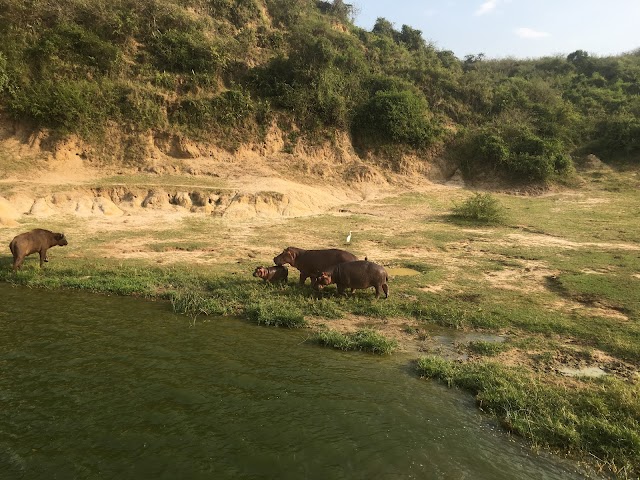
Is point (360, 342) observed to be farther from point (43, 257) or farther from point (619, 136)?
point (619, 136)

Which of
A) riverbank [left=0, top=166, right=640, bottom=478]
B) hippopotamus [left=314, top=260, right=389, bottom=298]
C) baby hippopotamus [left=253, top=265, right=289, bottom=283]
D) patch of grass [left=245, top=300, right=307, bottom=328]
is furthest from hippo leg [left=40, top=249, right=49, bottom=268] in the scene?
hippopotamus [left=314, top=260, right=389, bottom=298]

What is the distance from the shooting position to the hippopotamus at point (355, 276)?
1059 cm

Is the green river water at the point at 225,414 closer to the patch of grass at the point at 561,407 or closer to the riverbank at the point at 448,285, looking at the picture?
the patch of grass at the point at 561,407

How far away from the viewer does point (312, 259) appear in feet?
38.7

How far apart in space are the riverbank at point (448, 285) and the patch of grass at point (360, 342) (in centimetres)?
26

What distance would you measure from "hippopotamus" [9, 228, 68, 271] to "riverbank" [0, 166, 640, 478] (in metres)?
0.44

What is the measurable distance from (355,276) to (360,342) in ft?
8.25

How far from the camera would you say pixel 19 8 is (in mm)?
26609

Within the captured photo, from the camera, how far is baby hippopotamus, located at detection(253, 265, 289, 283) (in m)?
11.7

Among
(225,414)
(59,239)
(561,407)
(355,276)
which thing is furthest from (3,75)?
(561,407)

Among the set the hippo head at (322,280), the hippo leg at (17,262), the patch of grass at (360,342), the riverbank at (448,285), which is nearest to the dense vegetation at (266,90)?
the riverbank at (448,285)

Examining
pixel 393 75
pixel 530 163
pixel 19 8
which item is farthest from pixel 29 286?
pixel 393 75

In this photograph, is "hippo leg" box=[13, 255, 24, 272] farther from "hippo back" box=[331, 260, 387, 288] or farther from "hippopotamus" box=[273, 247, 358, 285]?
"hippo back" box=[331, 260, 387, 288]

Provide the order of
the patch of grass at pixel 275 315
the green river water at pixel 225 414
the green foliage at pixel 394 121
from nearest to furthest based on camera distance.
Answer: the green river water at pixel 225 414
the patch of grass at pixel 275 315
the green foliage at pixel 394 121
